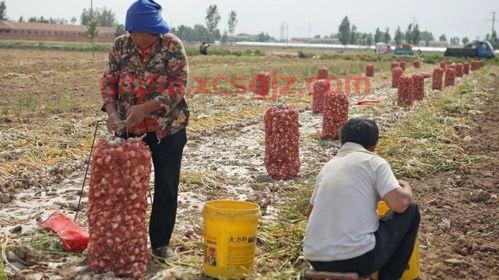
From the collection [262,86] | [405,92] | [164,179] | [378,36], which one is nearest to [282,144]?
[164,179]

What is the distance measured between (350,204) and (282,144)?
3735mm

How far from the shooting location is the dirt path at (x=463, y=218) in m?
4.33

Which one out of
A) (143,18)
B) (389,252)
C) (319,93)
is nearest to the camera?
(389,252)

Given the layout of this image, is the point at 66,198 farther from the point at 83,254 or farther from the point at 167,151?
the point at 167,151

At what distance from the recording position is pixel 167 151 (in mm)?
4047

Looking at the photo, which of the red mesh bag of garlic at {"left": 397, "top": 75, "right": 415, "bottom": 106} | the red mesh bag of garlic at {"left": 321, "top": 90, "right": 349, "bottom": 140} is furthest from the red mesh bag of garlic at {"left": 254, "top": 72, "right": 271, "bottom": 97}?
the red mesh bag of garlic at {"left": 321, "top": 90, "right": 349, "bottom": 140}

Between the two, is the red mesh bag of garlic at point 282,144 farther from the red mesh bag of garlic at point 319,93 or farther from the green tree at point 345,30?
the green tree at point 345,30

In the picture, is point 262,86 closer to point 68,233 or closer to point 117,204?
point 68,233

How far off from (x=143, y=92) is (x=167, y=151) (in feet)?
1.49

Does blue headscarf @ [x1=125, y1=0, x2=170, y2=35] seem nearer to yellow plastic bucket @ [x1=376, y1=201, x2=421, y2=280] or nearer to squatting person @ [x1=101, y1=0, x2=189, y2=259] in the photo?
squatting person @ [x1=101, y1=0, x2=189, y2=259]

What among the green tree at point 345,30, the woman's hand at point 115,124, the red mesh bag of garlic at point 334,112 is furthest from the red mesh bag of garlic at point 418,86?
the green tree at point 345,30

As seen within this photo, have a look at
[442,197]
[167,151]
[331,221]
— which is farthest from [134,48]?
[442,197]

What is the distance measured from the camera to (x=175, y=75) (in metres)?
4.02

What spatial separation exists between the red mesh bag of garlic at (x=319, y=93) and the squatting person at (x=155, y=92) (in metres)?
8.71
